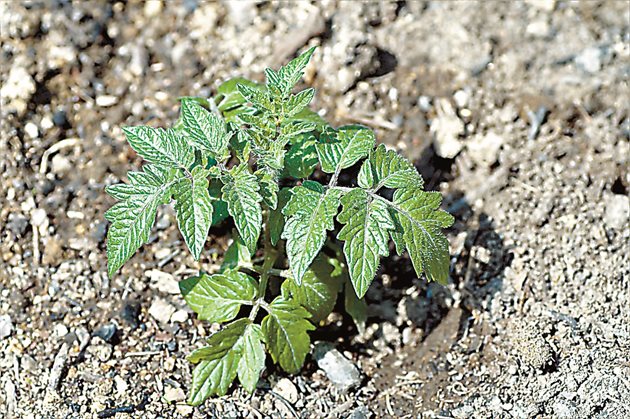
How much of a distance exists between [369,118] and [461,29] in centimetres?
65

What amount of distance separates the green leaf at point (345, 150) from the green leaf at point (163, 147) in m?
0.41

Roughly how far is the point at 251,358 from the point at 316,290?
306 millimetres

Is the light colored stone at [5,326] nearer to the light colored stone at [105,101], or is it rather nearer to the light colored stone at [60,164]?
the light colored stone at [60,164]

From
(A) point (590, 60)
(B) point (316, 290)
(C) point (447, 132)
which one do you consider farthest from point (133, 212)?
(A) point (590, 60)

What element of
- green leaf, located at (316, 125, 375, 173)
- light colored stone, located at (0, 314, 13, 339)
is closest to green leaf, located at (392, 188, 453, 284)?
green leaf, located at (316, 125, 375, 173)

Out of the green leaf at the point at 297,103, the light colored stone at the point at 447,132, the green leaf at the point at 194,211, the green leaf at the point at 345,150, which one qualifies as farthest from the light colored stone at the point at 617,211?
the green leaf at the point at 194,211

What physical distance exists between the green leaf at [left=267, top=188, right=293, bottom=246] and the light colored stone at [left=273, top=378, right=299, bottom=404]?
551 millimetres

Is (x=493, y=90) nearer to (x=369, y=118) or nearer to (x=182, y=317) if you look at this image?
(x=369, y=118)

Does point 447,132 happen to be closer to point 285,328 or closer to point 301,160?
point 301,160

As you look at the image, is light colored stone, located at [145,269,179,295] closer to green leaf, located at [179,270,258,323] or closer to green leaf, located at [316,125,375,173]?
green leaf, located at [179,270,258,323]

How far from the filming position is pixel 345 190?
2443mm

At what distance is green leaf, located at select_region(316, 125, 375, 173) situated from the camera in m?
2.48

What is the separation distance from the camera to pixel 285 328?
102 inches

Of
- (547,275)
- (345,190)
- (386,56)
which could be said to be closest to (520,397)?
(547,275)
